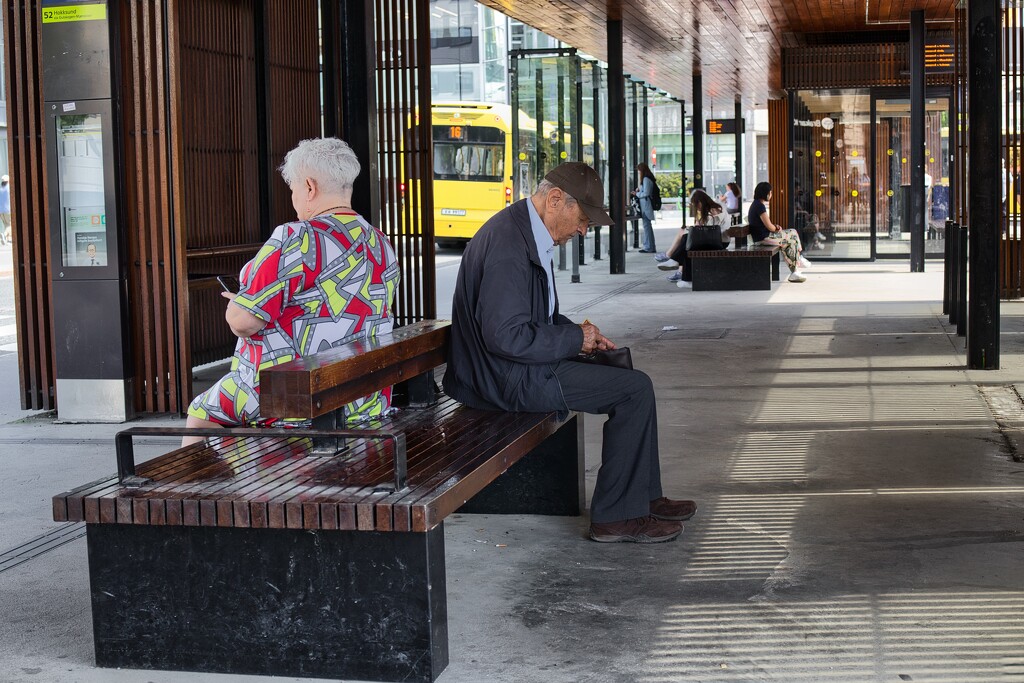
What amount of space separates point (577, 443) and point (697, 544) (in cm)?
70

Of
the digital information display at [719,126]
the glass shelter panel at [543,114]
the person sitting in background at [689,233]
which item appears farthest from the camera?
the digital information display at [719,126]

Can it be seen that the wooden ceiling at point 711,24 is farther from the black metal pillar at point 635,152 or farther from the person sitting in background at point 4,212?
the person sitting in background at point 4,212

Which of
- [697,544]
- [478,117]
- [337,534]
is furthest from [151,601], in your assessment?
[478,117]

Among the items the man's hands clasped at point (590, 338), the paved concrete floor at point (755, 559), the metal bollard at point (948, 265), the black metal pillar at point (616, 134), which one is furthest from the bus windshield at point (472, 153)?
the man's hands clasped at point (590, 338)

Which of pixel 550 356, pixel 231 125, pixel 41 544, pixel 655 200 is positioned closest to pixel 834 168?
pixel 655 200

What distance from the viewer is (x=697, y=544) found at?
195 inches

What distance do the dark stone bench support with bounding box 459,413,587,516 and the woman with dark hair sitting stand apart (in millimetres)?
12072

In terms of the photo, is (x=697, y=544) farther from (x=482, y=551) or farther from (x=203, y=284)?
(x=203, y=284)

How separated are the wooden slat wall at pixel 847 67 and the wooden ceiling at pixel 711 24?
39 cm

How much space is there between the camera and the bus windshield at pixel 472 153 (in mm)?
26938

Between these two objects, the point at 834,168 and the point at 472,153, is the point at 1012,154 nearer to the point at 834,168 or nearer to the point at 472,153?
the point at 834,168

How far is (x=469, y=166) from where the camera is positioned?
26953 mm

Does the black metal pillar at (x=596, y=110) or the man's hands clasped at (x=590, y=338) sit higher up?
the black metal pillar at (x=596, y=110)

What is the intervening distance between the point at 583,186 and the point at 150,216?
3.65 meters
